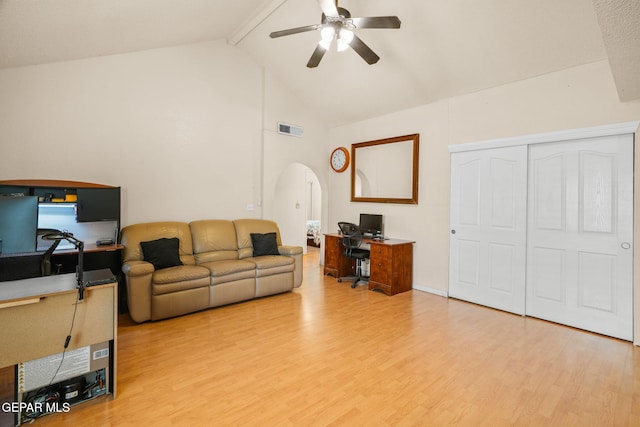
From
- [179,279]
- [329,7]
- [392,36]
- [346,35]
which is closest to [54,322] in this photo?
[179,279]

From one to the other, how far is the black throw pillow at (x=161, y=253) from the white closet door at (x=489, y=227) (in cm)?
386

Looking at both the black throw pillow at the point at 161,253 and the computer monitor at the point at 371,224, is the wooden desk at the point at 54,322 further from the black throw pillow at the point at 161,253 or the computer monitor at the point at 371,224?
the computer monitor at the point at 371,224

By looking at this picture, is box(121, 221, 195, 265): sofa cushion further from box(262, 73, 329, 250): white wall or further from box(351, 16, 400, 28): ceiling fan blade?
box(351, 16, 400, 28): ceiling fan blade

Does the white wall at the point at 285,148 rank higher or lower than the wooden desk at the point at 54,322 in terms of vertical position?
higher

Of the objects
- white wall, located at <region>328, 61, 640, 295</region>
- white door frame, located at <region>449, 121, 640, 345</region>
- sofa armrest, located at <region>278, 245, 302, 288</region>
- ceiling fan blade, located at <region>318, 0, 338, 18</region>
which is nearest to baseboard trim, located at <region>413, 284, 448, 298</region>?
white wall, located at <region>328, 61, 640, 295</region>

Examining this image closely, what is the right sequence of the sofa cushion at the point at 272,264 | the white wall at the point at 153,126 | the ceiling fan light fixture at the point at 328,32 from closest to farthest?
1. the ceiling fan light fixture at the point at 328,32
2. the white wall at the point at 153,126
3. the sofa cushion at the point at 272,264

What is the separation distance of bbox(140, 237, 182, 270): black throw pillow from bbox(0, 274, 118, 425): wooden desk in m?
1.54

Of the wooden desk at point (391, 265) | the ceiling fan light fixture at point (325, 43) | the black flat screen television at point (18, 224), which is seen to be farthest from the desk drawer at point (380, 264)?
the black flat screen television at point (18, 224)

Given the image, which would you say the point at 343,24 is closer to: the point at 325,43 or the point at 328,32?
the point at 328,32

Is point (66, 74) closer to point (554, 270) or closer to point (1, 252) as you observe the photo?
point (1, 252)

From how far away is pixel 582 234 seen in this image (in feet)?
11.1

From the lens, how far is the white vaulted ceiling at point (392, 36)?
8.72 ft

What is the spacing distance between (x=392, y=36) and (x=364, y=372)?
3821mm

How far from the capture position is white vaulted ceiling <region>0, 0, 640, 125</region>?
2658 millimetres
